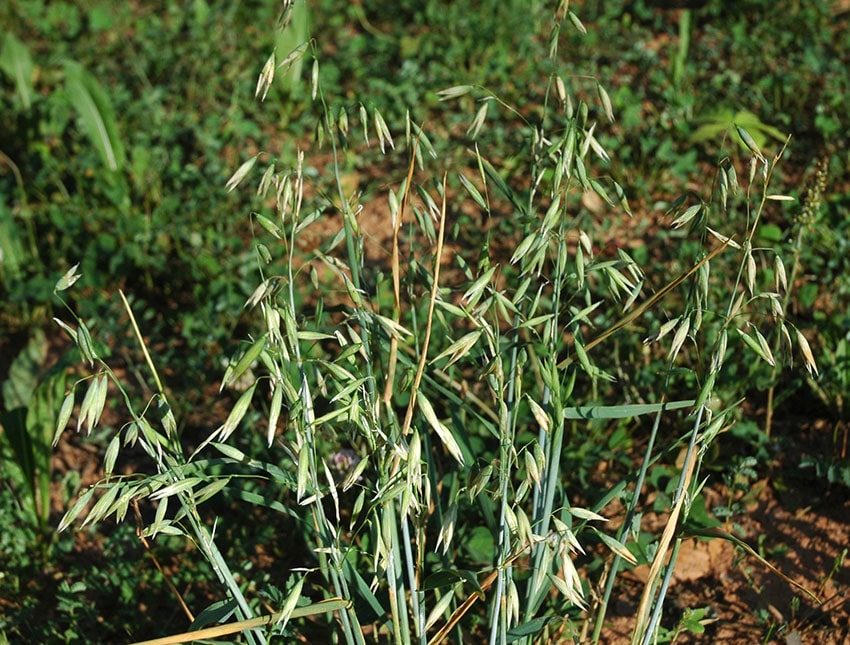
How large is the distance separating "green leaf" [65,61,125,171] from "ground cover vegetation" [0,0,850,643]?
0.01 metres

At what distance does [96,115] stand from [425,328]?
2072mm

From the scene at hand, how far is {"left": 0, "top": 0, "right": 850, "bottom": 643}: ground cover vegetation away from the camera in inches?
63.2

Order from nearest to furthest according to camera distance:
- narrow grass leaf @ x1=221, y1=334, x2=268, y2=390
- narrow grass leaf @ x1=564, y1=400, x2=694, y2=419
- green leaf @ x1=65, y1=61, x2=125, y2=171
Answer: narrow grass leaf @ x1=221, y1=334, x2=268, y2=390
narrow grass leaf @ x1=564, y1=400, x2=694, y2=419
green leaf @ x1=65, y1=61, x2=125, y2=171

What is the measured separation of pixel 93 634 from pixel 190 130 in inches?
92.5

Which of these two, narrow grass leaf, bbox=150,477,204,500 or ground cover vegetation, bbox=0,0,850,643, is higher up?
narrow grass leaf, bbox=150,477,204,500

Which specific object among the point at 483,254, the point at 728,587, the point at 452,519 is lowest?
the point at 728,587

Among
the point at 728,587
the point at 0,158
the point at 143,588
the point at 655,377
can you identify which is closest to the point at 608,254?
the point at 655,377

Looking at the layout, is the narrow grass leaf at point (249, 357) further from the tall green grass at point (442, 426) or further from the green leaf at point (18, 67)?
the green leaf at point (18, 67)

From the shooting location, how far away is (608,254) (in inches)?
133

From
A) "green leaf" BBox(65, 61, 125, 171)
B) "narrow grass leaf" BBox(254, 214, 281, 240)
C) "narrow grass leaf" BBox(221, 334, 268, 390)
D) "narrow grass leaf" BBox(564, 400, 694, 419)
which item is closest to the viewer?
"narrow grass leaf" BBox(221, 334, 268, 390)

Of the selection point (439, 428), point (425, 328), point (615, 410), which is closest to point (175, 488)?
point (439, 428)

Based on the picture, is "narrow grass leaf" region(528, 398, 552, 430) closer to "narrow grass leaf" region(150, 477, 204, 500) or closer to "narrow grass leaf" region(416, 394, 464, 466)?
"narrow grass leaf" region(416, 394, 464, 466)

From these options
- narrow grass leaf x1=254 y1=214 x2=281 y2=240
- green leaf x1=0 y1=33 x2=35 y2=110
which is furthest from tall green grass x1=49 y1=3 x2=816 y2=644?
A: green leaf x1=0 y1=33 x2=35 y2=110

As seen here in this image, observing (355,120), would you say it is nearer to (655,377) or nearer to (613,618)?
(655,377)
